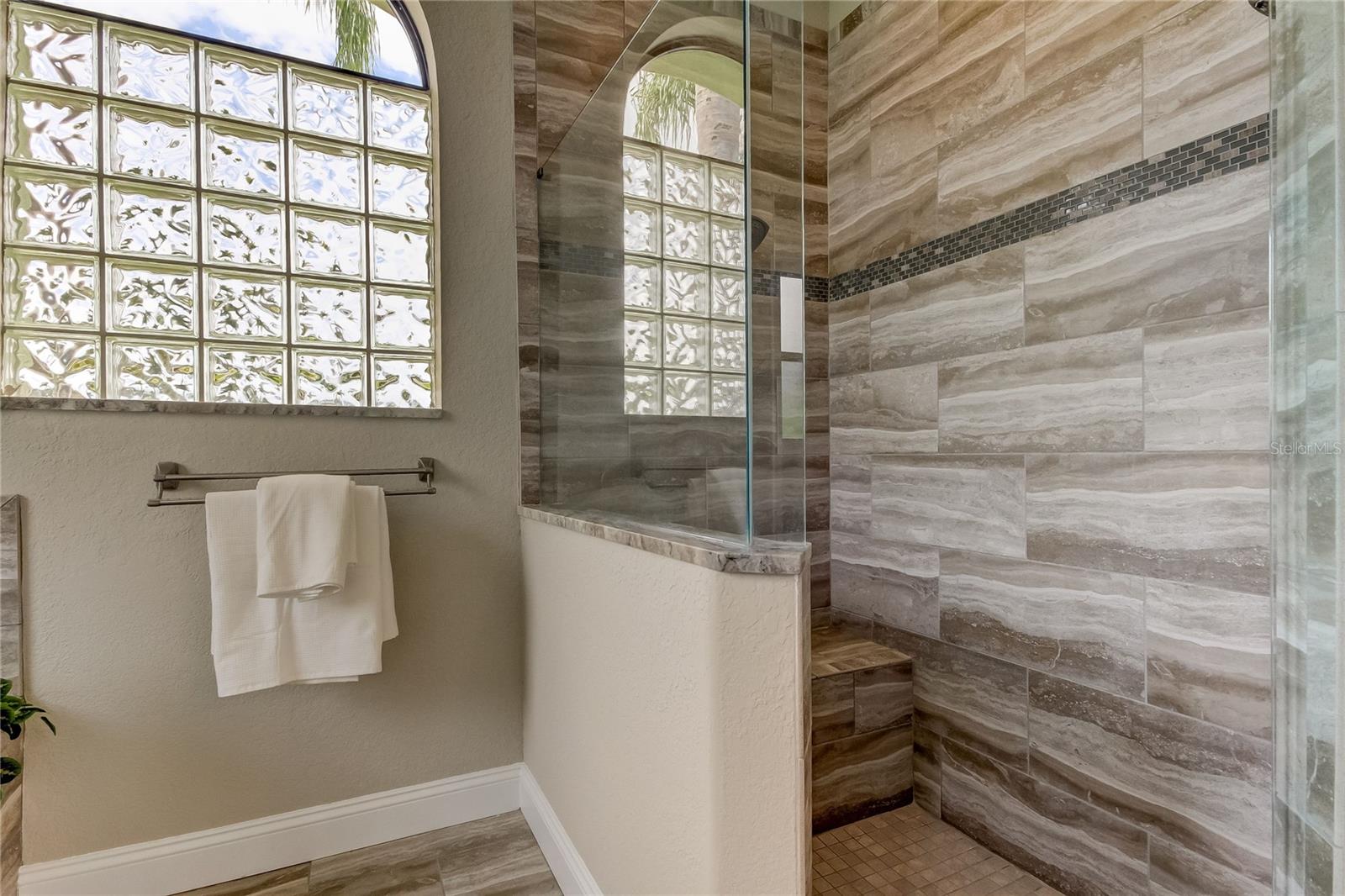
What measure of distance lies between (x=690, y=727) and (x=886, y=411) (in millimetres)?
1483

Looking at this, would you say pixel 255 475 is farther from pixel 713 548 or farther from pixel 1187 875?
pixel 1187 875

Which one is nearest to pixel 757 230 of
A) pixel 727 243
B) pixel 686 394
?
pixel 727 243

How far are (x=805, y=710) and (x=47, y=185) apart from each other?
204cm

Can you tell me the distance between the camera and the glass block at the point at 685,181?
1.09 m

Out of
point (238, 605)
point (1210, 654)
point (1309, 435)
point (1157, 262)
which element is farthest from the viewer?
point (238, 605)

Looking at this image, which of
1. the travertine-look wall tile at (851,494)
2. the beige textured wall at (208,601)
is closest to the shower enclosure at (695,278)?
the beige textured wall at (208,601)

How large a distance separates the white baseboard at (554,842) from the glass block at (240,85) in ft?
6.57

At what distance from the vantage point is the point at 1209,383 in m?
1.29

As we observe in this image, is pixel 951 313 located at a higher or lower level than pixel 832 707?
higher

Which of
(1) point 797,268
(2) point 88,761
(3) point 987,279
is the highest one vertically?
(3) point 987,279

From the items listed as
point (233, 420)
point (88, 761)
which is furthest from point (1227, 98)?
point (88, 761)

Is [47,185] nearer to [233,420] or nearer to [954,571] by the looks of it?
[233,420]

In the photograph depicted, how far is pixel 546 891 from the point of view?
5.00 ft

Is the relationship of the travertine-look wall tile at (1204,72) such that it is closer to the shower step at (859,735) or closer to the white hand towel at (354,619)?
the shower step at (859,735)
